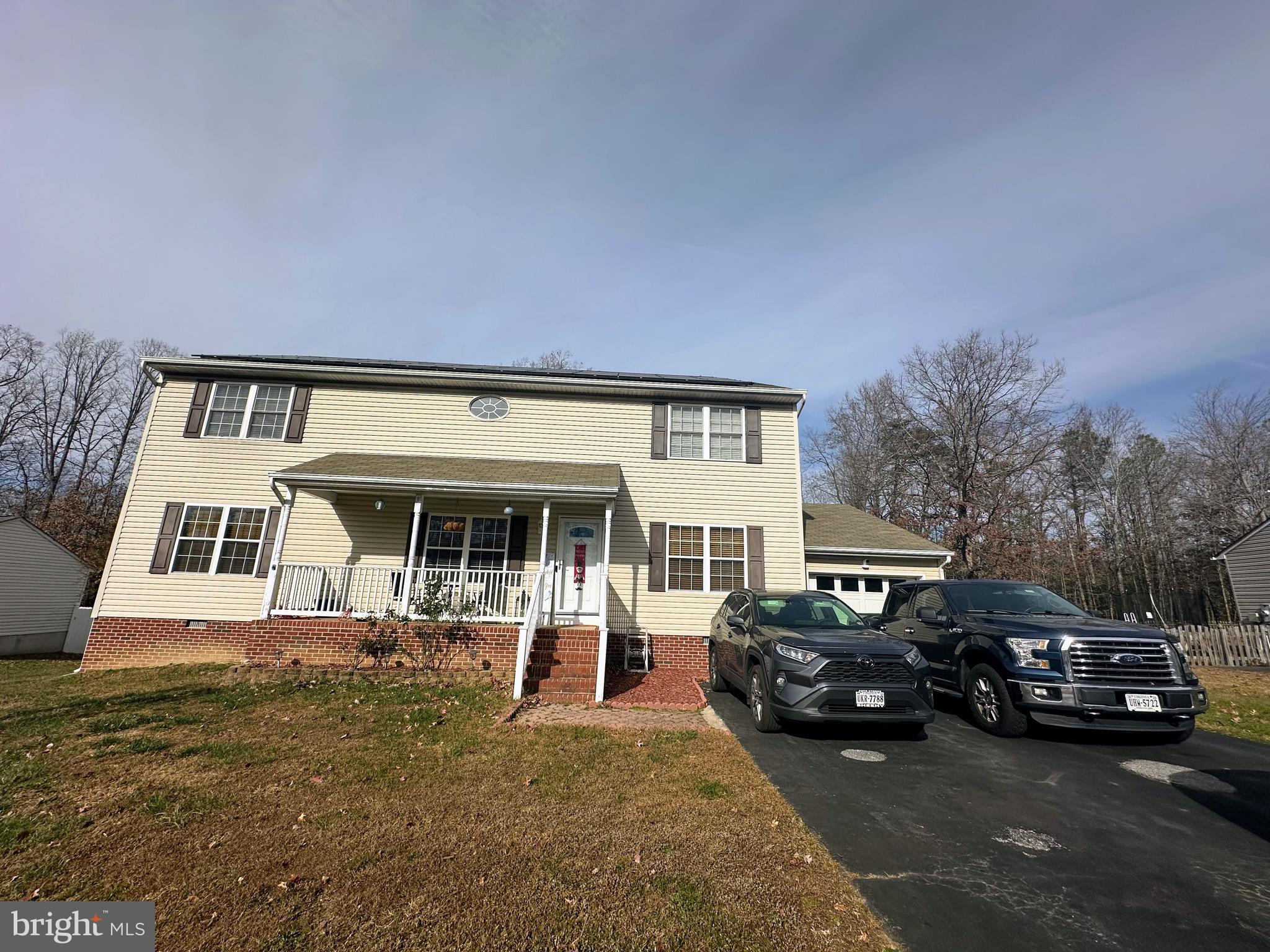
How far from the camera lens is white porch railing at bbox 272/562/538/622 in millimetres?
9531

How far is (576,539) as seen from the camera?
456 inches

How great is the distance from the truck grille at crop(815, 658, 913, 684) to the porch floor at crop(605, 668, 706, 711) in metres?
2.58

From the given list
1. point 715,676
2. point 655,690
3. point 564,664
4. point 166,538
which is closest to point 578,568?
point 564,664

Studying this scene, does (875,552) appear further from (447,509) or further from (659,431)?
(447,509)

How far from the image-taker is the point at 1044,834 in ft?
12.4

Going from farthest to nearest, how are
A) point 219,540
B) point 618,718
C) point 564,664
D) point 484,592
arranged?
point 219,540 → point 484,592 → point 564,664 → point 618,718

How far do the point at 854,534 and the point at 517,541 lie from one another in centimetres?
875

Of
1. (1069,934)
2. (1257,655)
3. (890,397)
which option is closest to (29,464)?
(1069,934)

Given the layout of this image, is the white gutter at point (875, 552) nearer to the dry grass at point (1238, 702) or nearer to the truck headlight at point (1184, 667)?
the dry grass at point (1238, 702)

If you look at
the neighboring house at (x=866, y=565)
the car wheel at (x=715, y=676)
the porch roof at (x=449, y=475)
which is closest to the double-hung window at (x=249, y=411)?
the porch roof at (x=449, y=475)

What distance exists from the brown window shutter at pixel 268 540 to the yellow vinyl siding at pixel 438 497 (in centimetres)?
20

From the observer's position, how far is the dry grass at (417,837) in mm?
2645

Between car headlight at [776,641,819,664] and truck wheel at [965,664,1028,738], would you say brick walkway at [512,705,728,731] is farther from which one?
truck wheel at [965,664,1028,738]

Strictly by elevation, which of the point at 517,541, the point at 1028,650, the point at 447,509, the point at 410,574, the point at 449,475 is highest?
the point at 449,475
